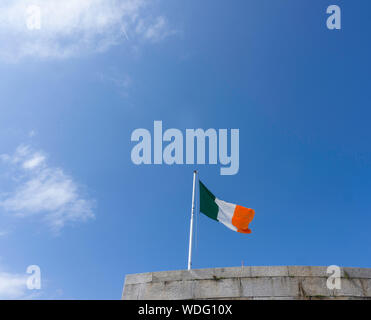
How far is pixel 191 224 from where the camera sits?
37.8ft

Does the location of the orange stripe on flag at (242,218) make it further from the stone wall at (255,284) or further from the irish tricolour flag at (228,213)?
the stone wall at (255,284)

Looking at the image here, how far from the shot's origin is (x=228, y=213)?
40.4 feet

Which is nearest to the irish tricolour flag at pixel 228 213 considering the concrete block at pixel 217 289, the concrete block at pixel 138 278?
the concrete block at pixel 217 289

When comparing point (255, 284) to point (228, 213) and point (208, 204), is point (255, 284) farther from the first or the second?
point (208, 204)

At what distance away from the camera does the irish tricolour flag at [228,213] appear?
40.0 feet

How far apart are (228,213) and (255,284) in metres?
3.74

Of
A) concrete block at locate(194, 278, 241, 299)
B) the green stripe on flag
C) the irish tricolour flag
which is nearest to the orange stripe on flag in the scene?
the irish tricolour flag

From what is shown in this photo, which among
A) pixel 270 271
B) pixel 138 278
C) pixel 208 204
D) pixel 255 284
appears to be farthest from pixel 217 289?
pixel 208 204

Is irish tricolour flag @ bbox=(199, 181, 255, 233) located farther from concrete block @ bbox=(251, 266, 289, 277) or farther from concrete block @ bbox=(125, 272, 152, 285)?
concrete block @ bbox=(125, 272, 152, 285)

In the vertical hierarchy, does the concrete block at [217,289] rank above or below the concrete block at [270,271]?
below

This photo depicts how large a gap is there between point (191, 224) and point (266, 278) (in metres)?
3.59
